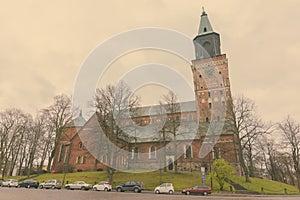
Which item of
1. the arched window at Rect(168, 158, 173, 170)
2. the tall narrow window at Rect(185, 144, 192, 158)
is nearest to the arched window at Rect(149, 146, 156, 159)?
the arched window at Rect(168, 158, 173, 170)

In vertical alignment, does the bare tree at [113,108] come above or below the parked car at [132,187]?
above

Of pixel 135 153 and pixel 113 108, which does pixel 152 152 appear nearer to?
pixel 135 153

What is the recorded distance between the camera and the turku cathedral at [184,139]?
132 feet

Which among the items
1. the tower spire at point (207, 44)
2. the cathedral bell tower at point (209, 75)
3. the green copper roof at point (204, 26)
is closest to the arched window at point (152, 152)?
the cathedral bell tower at point (209, 75)

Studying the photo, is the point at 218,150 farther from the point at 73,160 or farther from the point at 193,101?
the point at 73,160

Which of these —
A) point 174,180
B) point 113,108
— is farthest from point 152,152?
point 113,108

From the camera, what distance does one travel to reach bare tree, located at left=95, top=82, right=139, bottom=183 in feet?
115

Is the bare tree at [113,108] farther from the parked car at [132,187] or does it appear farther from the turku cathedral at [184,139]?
the parked car at [132,187]

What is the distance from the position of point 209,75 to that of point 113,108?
3113 centimetres

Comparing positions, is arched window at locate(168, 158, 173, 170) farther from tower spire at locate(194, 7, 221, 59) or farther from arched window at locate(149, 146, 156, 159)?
tower spire at locate(194, 7, 221, 59)

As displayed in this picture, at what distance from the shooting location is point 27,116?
51.9 metres

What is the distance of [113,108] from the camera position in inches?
1399

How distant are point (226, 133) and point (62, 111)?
3513cm

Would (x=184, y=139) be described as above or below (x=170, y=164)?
above
